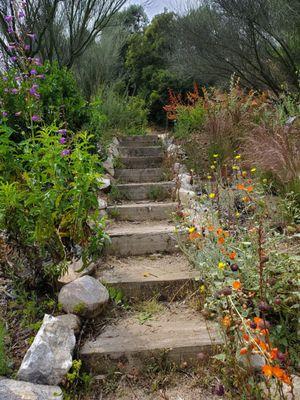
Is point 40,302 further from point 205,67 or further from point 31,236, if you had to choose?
point 205,67

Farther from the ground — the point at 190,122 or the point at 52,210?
the point at 190,122

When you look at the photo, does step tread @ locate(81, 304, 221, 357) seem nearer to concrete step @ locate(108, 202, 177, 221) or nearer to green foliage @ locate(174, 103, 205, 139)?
concrete step @ locate(108, 202, 177, 221)

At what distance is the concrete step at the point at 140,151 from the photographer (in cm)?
656

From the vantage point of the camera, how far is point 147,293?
2770 millimetres

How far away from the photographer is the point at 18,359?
2059mm

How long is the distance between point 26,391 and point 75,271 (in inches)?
40.1

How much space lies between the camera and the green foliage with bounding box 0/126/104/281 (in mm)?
2406

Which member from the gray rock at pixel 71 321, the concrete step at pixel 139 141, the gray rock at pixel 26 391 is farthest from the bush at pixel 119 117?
the gray rock at pixel 26 391

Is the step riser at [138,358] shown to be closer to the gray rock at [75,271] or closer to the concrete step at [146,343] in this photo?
the concrete step at [146,343]

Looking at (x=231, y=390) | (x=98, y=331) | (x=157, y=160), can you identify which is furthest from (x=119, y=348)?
(x=157, y=160)

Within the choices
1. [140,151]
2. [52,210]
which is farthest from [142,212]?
[140,151]

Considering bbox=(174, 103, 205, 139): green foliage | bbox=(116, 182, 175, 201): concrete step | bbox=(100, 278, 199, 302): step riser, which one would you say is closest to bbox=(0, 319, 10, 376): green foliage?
bbox=(100, 278, 199, 302): step riser

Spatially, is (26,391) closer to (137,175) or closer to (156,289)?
(156,289)

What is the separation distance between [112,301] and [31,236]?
68cm
